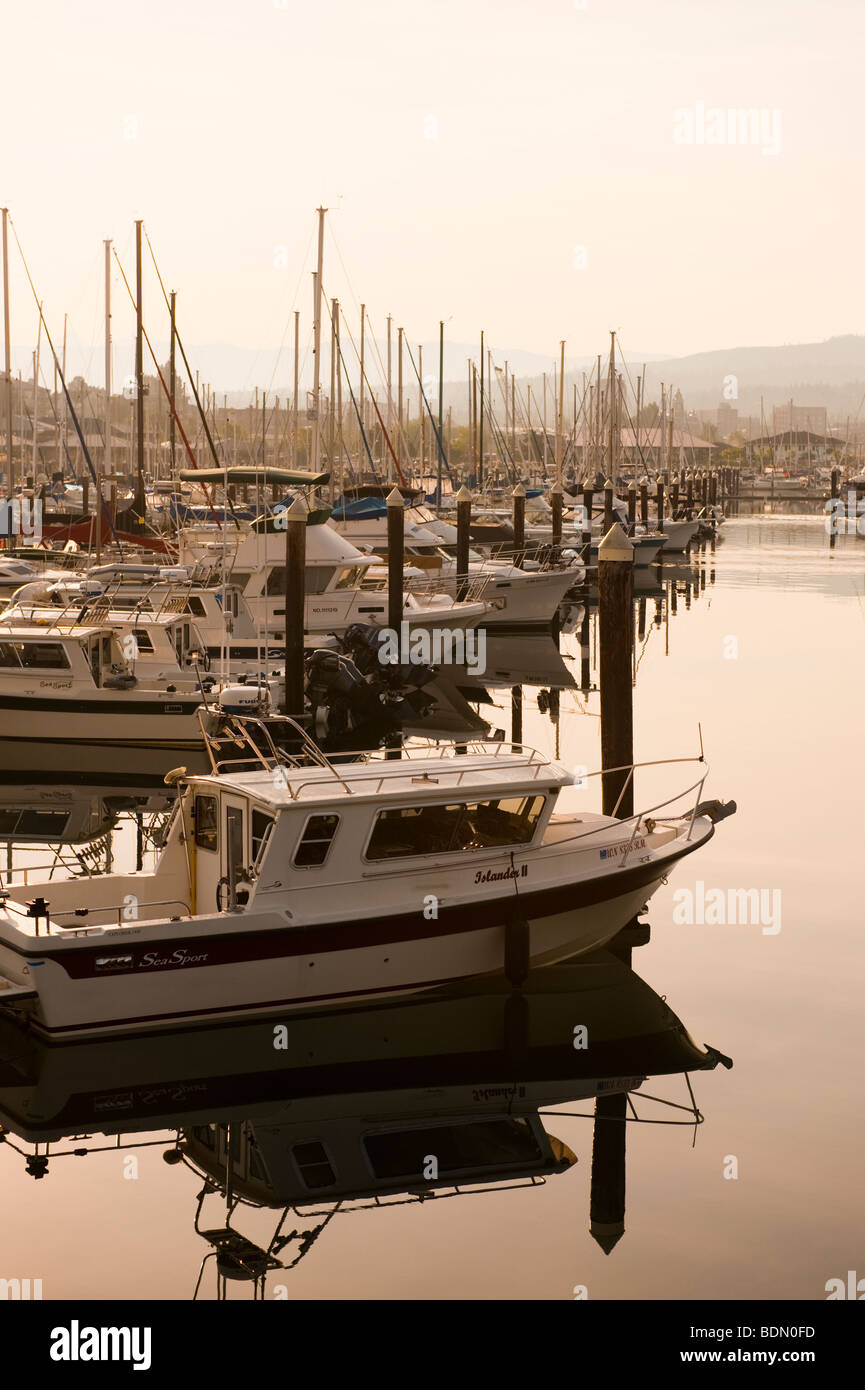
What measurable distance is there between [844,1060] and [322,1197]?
4.79 m

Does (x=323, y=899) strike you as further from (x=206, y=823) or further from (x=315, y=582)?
(x=315, y=582)

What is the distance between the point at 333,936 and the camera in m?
14.1

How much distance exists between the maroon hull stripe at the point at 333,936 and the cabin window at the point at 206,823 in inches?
48.3

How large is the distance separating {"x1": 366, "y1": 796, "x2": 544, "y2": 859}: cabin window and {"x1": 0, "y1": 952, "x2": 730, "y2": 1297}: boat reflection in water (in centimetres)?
142

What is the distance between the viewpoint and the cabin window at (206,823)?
14.7 m

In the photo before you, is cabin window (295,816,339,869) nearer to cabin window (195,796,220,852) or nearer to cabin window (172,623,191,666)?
cabin window (195,796,220,852)

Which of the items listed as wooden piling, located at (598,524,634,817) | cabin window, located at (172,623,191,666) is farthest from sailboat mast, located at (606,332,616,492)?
wooden piling, located at (598,524,634,817)

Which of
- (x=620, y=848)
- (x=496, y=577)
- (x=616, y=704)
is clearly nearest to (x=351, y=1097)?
(x=620, y=848)

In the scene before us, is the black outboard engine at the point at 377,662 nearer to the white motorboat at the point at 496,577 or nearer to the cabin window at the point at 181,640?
the cabin window at the point at 181,640

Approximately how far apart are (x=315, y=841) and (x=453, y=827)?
1.36 metres

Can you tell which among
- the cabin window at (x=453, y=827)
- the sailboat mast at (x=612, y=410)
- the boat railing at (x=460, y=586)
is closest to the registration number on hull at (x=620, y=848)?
the cabin window at (x=453, y=827)

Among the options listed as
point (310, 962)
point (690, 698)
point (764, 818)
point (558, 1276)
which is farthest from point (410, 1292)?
point (690, 698)

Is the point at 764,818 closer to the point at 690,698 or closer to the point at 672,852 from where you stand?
the point at 672,852

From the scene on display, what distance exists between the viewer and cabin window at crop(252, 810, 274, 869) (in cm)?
1423
